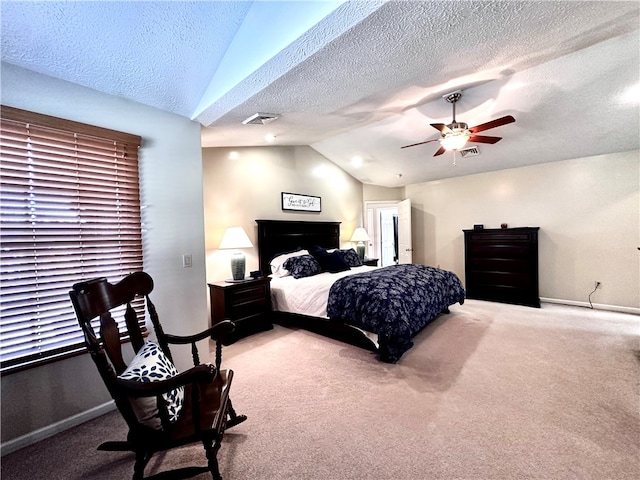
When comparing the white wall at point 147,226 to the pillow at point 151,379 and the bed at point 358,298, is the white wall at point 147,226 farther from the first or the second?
the bed at point 358,298

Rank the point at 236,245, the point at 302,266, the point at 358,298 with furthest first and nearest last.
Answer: the point at 302,266 < the point at 236,245 < the point at 358,298

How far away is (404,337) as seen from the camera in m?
2.65

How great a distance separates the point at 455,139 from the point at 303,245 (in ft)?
9.59

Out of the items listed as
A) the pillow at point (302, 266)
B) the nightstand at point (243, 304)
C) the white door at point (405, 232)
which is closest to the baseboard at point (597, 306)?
the white door at point (405, 232)

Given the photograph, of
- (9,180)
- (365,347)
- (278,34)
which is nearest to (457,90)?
(278,34)

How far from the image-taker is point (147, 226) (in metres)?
2.32

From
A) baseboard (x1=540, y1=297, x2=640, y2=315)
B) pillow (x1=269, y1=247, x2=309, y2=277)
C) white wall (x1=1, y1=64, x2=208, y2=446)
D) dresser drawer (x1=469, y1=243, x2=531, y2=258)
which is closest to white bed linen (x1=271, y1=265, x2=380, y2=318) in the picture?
pillow (x1=269, y1=247, x2=309, y2=277)

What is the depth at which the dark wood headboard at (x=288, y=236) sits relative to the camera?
4.38 meters

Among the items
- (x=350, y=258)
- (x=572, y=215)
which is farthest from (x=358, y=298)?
(x=572, y=215)

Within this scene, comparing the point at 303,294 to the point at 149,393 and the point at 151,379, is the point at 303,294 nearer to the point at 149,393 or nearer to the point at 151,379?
the point at 151,379

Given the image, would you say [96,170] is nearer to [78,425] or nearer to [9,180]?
[9,180]

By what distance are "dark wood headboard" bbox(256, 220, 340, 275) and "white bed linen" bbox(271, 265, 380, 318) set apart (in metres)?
0.51

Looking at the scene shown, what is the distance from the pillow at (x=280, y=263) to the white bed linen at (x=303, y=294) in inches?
4.2

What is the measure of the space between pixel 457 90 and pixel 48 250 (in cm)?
383
